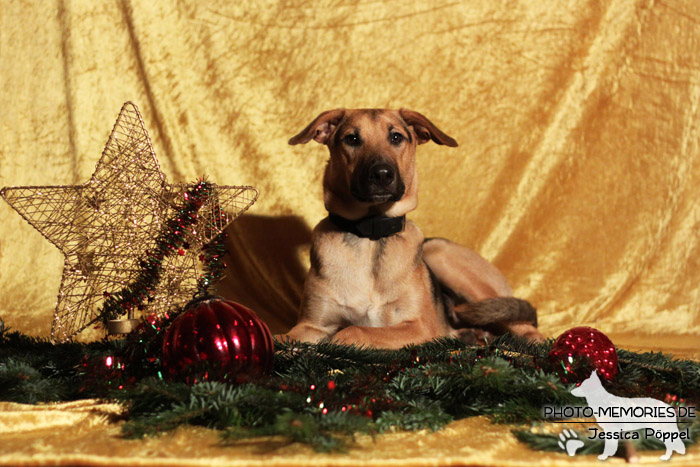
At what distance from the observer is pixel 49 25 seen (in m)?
4.78

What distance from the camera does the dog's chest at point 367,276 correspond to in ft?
11.4

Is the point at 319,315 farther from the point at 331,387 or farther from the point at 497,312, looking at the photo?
the point at 331,387

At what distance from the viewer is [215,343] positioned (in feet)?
6.98

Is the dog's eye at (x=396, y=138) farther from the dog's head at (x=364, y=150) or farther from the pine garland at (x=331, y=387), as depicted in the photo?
the pine garland at (x=331, y=387)

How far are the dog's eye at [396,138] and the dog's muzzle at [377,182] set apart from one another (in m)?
0.31

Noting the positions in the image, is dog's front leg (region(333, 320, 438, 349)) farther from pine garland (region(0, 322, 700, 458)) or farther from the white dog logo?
the white dog logo

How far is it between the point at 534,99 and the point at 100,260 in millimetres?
3273

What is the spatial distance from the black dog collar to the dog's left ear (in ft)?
1.70

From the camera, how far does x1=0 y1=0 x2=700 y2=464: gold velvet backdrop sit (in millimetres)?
4766

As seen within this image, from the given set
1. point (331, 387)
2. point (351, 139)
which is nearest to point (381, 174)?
point (351, 139)

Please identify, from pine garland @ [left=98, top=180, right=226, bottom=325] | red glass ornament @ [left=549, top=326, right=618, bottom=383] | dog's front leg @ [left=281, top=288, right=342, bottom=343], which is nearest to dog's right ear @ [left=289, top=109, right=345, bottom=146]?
pine garland @ [left=98, top=180, right=226, bottom=325]

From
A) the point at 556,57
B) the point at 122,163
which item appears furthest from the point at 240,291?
the point at 556,57

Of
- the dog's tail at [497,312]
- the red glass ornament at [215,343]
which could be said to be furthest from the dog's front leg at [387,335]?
the red glass ornament at [215,343]

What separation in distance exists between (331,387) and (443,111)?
11.1 ft
